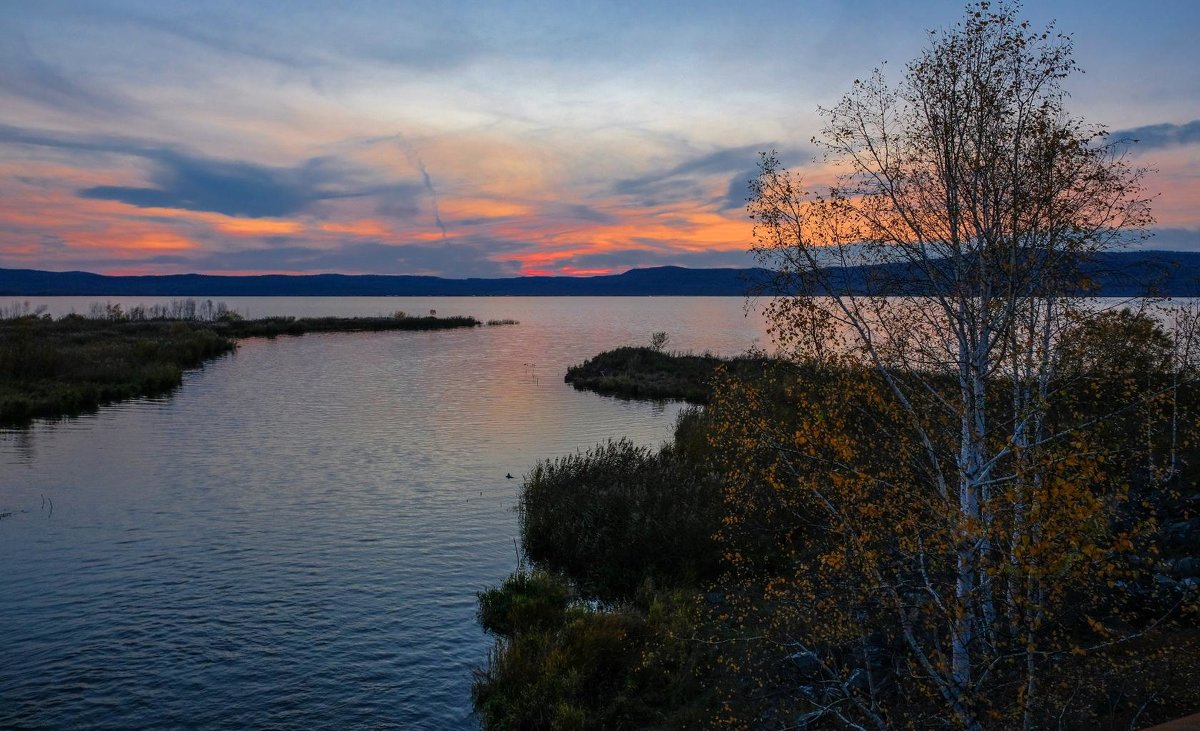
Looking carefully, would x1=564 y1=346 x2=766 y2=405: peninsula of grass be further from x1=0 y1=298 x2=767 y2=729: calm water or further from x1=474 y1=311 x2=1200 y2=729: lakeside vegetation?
x1=474 y1=311 x2=1200 y2=729: lakeside vegetation

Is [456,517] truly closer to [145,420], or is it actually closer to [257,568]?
[257,568]

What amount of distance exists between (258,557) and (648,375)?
47.8 meters

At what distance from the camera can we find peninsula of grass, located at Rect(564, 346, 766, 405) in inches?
2365

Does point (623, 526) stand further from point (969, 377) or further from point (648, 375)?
point (648, 375)

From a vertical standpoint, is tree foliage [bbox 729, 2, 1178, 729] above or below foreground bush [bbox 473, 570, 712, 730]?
above

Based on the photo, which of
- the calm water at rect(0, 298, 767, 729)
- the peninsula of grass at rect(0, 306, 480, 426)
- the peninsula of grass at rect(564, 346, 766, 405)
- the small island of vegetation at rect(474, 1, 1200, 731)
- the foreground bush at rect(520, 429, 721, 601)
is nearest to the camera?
the small island of vegetation at rect(474, 1, 1200, 731)

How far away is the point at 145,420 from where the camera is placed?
1698 inches

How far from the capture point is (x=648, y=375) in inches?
2640

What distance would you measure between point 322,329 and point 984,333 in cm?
13475

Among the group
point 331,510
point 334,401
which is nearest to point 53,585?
point 331,510

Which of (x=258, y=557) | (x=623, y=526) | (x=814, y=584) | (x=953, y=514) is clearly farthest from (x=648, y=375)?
(x=953, y=514)

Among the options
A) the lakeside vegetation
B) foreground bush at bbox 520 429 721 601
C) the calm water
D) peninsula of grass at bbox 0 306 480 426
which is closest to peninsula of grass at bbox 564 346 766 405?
the calm water

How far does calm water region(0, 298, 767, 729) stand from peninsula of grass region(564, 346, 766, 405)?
11.4 m

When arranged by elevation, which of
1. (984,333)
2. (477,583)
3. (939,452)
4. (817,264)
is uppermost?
(817,264)
